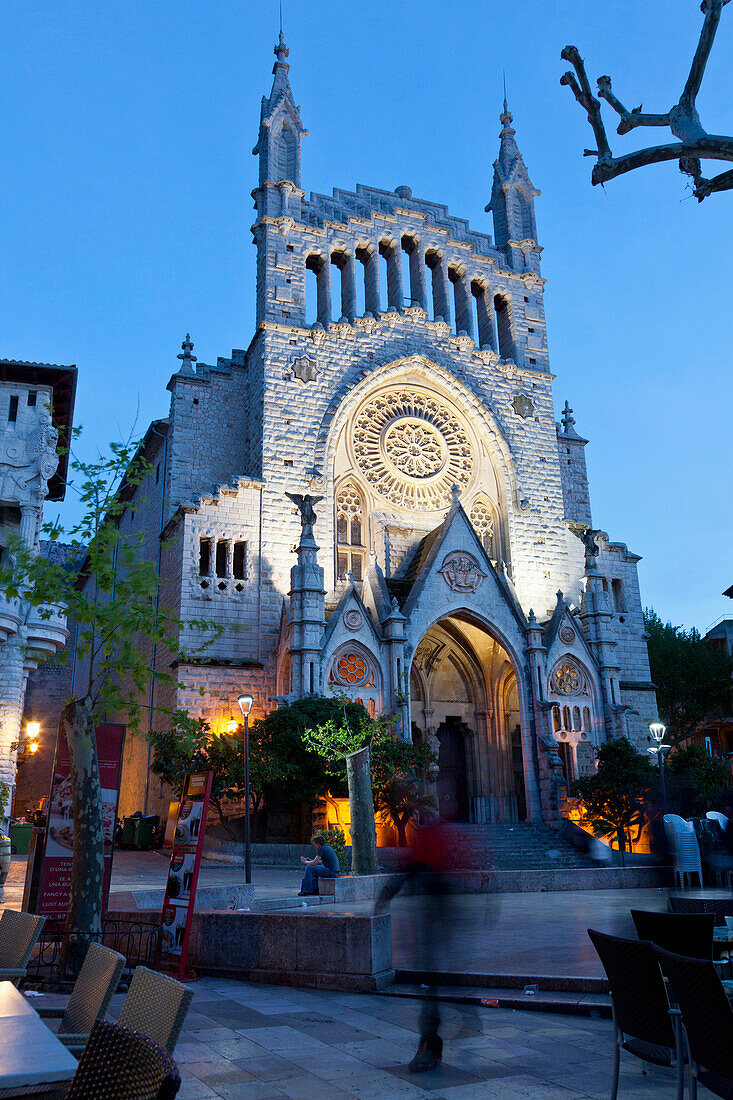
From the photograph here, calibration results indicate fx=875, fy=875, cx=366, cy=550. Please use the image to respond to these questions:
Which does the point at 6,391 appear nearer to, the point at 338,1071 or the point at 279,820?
the point at 279,820

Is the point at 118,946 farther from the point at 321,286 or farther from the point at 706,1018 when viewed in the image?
the point at 321,286

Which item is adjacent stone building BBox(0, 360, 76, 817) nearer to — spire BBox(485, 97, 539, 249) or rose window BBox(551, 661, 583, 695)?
rose window BBox(551, 661, 583, 695)

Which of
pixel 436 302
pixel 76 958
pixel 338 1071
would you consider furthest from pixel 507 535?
pixel 338 1071

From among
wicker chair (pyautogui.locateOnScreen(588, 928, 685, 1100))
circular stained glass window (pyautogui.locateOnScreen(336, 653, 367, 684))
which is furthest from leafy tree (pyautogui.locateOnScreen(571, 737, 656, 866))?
wicker chair (pyautogui.locateOnScreen(588, 928, 685, 1100))

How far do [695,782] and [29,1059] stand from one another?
25229mm

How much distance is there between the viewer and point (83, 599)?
11133 millimetres

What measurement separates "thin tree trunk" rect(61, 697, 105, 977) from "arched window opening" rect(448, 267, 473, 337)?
2838 centimetres

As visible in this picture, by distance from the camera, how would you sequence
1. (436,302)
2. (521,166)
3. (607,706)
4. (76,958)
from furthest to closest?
(521,166) → (436,302) → (607,706) → (76,958)

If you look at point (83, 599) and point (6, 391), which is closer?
point (83, 599)

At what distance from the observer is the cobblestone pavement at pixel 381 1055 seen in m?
Answer: 5.39

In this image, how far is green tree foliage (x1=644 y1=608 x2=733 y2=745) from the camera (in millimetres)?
42250

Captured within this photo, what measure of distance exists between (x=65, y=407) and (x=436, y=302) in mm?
15970

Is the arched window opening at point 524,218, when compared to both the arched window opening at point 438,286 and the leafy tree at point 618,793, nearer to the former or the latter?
the arched window opening at point 438,286

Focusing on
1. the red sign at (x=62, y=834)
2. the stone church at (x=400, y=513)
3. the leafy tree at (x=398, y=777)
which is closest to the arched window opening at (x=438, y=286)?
the stone church at (x=400, y=513)
